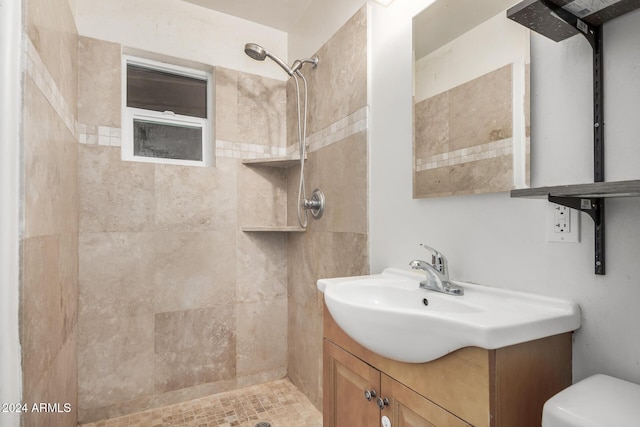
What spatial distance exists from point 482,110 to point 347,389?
3.26ft

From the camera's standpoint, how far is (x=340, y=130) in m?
1.73

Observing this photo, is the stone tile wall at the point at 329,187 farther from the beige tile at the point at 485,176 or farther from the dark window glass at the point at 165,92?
the dark window glass at the point at 165,92

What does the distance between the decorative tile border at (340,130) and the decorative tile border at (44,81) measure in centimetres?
119

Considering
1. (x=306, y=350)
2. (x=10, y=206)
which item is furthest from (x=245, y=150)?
(x=10, y=206)

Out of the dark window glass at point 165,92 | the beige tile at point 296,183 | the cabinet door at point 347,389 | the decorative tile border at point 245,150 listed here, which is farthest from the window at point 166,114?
the cabinet door at point 347,389

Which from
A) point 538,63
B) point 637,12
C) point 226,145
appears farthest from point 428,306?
point 226,145

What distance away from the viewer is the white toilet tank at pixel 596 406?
0.57m

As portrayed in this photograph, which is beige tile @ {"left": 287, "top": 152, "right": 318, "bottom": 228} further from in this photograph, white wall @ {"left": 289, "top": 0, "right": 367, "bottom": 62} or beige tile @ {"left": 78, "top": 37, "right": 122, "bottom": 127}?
beige tile @ {"left": 78, "top": 37, "right": 122, "bottom": 127}

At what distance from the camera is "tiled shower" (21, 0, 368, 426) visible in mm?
1431

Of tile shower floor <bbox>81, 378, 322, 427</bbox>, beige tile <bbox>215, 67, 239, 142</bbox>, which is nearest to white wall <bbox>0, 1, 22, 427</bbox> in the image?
tile shower floor <bbox>81, 378, 322, 427</bbox>

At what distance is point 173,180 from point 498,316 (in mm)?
1831

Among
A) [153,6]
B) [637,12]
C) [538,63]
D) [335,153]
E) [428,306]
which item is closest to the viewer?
[637,12]

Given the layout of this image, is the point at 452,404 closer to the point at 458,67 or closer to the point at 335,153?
the point at 458,67

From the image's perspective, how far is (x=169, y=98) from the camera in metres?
2.10
